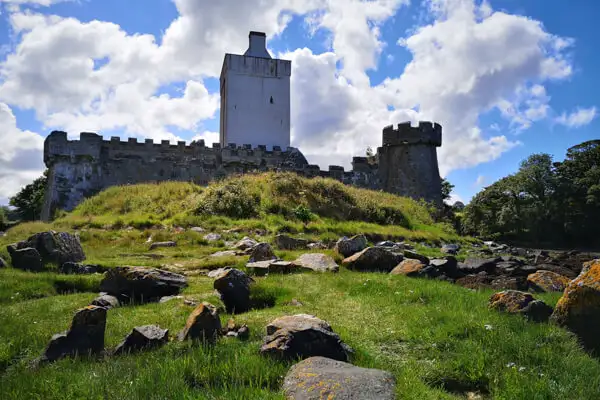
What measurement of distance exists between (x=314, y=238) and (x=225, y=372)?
12.5m

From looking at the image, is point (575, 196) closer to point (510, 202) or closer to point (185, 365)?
point (510, 202)

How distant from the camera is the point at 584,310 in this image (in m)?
6.12

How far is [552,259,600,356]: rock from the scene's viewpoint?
5.96m

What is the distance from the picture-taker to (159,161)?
29719mm

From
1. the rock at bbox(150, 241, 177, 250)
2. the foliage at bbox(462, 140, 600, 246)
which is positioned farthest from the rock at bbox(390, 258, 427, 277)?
the foliage at bbox(462, 140, 600, 246)

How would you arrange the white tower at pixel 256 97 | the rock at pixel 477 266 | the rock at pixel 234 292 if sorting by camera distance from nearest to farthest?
the rock at pixel 234 292
the rock at pixel 477 266
the white tower at pixel 256 97

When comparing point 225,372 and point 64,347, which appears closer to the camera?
point 225,372

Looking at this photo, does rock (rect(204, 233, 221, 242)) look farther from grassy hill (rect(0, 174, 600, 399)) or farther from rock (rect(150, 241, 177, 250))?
grassy hill (rect(0, 174, 600, 399))

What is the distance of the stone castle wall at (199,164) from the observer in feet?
93.5

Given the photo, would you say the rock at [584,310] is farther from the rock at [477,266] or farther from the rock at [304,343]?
the rock at [477,266]

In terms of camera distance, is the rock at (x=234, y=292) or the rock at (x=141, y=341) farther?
the rock at (x=234, y=292)

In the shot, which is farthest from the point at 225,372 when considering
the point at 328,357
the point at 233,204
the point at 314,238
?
the point at 233,204

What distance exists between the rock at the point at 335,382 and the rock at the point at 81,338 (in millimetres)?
2369

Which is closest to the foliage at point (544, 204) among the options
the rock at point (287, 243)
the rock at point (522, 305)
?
the rock at point (287, 243)
